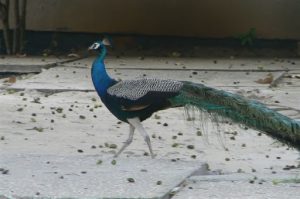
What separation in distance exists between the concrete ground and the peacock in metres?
0.24

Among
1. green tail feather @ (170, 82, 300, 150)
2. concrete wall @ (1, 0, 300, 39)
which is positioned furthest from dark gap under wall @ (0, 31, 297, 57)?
green tail feather @ (170, 82, 300, 150)

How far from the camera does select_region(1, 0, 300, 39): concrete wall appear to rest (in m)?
13.9

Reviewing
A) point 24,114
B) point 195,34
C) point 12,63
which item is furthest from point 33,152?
point 195,34

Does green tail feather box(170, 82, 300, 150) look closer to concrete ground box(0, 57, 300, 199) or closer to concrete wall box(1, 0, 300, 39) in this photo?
concrete ground box(0, 57, 300, 199)

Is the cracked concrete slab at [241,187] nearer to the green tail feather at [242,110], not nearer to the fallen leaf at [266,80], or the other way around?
the green tail feather at [242,110]

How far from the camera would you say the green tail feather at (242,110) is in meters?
5.82

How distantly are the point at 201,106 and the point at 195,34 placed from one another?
8.03 m

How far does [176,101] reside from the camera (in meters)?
6.16

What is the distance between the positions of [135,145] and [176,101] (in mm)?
1208

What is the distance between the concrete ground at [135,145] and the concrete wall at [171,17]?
66.8 inches

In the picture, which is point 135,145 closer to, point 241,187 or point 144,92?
point 144,92

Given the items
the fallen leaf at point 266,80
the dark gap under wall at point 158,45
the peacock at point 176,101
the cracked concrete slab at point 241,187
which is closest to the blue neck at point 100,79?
the peacock at point 176,101

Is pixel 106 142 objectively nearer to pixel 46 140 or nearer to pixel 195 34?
pixel 46 140

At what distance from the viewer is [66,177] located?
5.53m
